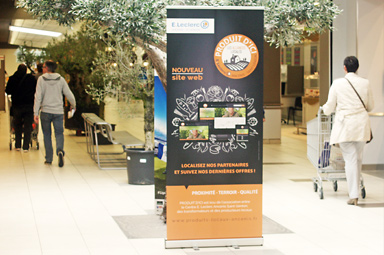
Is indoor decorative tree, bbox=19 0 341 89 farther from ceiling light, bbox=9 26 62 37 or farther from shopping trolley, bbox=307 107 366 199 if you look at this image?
ceiling light, bbox=9 26 62 37

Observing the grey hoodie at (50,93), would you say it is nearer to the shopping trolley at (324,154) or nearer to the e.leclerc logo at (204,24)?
the shopping trolley at (324,154)

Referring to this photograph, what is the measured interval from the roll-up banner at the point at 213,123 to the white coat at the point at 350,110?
225 cm

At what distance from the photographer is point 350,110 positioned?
6707 mm

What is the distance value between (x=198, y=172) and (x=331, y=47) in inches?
243

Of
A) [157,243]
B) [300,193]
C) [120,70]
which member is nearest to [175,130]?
[157,243]

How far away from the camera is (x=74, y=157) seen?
436 inches

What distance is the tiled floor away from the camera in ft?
16.3

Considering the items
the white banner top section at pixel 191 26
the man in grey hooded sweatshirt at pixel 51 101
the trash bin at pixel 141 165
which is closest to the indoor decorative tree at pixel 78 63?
the man in grey hooded sweatshirt at pixel 51 101

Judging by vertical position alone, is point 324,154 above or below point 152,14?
below

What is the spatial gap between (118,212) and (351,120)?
9.25 ft

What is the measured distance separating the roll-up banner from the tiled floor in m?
0.28

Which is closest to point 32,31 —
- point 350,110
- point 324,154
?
point 324,154

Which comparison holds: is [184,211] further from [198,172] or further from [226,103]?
[226,103]

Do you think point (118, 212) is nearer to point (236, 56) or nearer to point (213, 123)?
point (213, 123)
